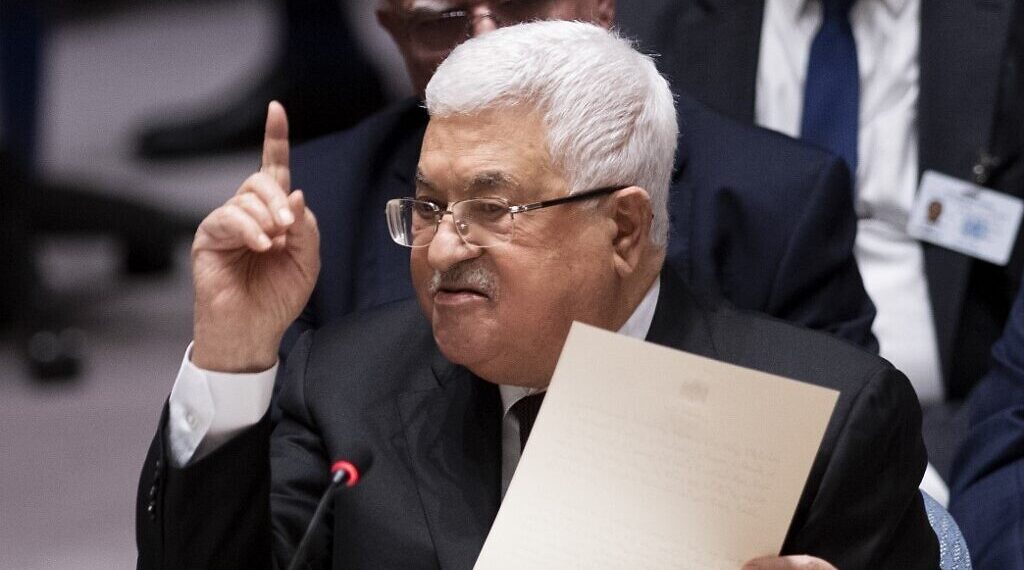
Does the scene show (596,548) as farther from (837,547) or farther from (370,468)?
(370,468)

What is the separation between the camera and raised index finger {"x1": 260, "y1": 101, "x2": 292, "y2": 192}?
5.62 ft

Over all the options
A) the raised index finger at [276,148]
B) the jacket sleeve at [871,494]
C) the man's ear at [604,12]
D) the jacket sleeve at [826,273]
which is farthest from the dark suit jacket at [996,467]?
the raised index finger at [276,148]

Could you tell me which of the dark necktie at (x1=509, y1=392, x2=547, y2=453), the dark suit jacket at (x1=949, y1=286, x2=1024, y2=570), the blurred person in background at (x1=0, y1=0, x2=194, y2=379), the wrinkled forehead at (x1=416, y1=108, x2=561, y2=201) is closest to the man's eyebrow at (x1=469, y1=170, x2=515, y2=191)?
the wrinkled forehead at (x1=416, y1=108, x2=561, y2=201)

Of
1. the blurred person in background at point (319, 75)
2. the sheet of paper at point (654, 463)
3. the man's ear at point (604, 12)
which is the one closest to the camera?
the sheet of paper at point (654, 463)

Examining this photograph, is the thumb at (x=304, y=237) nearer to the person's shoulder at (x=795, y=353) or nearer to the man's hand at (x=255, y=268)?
the man's hand at (x=255, y=268)

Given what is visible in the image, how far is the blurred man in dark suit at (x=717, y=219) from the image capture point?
244 cm

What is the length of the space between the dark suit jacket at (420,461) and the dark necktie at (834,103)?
1.06 meters

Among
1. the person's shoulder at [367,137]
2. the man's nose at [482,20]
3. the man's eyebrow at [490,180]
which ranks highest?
the man's eyebrow at [490,180]

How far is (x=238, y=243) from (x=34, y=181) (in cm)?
215

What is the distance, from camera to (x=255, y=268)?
1737 mm

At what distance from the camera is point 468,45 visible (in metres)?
1.82

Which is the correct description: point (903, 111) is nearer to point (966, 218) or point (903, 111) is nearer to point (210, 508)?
point (966, 218)

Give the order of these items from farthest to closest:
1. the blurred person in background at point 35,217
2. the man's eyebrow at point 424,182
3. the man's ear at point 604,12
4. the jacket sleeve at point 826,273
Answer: the blurred person in background at point 35,217 → the man's ear at point 604,12 → the jacket sleeve at point 826,273 → the man's eyebrow at point 424,182

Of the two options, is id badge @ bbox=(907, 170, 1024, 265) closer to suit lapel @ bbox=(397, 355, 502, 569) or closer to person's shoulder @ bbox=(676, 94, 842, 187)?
person's shoulder @ bbox=(676, 94, 842, 187)
